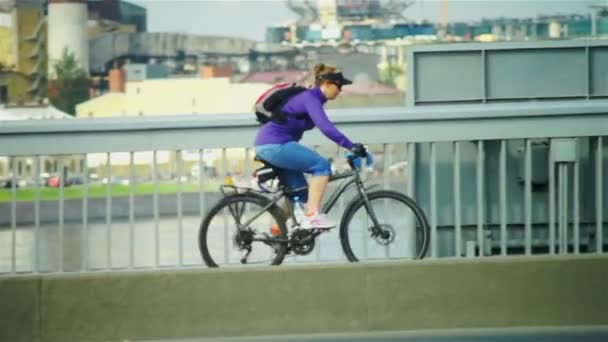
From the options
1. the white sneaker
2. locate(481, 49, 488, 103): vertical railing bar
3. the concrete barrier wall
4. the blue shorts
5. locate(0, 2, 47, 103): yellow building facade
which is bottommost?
the concrete barrier wall

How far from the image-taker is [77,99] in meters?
170

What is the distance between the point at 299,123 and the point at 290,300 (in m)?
1.51

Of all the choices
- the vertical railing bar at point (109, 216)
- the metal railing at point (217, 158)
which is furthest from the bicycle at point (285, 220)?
the vertical railing bar at point (109, 216)

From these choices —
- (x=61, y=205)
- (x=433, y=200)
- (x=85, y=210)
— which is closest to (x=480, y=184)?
(x=433, y=200)

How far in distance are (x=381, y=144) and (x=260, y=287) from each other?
1.39 meters

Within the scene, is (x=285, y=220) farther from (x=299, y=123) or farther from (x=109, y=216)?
(x=109, y=216)

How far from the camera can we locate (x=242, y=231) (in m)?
9.88

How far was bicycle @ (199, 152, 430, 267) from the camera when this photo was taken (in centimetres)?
978

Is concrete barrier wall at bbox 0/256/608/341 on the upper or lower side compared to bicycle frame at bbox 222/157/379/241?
lower

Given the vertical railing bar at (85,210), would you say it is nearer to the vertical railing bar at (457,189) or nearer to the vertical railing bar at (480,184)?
the vertical railing bar at (457,189)

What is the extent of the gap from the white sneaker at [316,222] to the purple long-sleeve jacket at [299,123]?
0.47m

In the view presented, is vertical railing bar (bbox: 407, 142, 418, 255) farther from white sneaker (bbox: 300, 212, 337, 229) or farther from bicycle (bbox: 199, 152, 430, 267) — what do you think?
white sneaker (bbox: 300, 212, 337, 229)

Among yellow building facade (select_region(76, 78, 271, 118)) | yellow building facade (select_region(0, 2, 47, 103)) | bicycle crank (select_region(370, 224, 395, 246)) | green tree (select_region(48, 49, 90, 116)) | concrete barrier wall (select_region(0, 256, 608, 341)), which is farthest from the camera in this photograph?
green tree (select_region(48, 49, 90, 116))

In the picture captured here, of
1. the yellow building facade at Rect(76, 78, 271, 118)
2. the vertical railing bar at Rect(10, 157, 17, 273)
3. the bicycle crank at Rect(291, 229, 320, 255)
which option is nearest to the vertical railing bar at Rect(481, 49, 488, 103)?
the bicycle crank at Rect(291, 229, 320, 255)
